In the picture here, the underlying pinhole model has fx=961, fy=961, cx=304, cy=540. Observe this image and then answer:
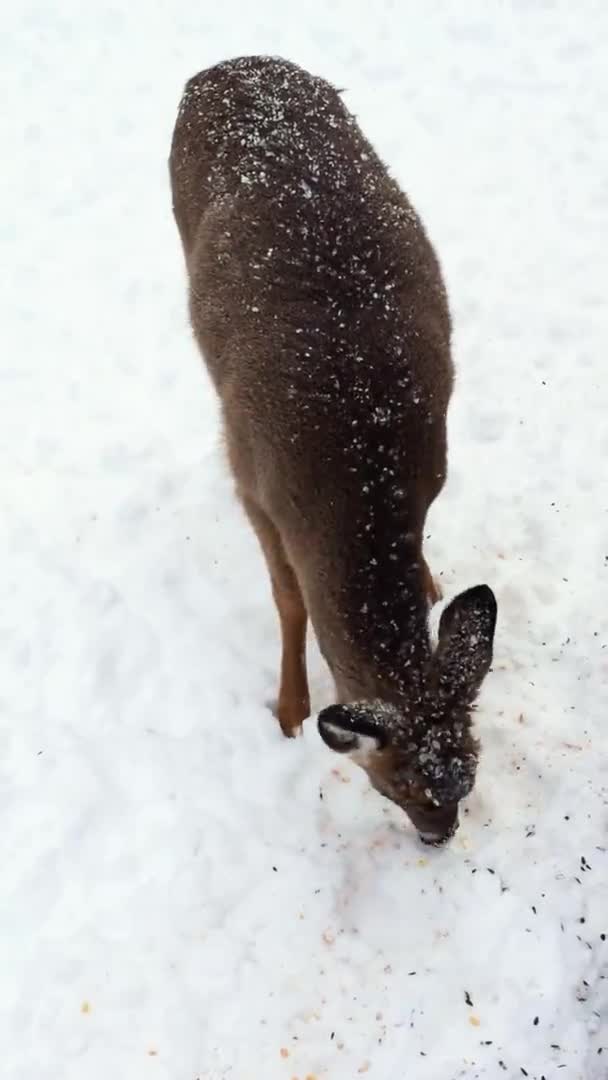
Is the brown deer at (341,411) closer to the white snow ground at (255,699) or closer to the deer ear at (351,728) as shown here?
the deer ear at (351,728)

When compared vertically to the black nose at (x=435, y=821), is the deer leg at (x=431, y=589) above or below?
above

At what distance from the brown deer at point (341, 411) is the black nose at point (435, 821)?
10 millimetres

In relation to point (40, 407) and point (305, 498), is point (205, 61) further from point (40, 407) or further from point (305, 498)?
point (305, 498)

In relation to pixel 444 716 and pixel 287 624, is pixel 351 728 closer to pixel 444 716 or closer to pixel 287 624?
pixel 444 716

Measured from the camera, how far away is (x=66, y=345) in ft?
23.9

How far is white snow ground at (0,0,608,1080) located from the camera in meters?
4.05

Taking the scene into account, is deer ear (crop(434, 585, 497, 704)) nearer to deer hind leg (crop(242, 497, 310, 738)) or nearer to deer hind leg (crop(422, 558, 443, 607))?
deer hind leg (crop(242, 497, 310, 738))

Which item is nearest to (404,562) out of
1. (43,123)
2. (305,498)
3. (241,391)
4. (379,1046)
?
(305,498)

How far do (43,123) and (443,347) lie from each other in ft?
22.4

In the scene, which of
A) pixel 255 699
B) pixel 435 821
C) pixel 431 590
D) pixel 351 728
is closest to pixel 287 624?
pixel 255 699

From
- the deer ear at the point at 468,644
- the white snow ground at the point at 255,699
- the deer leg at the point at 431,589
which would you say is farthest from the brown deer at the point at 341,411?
the deer leg at the point at 431,589

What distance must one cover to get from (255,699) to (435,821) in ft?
4.77

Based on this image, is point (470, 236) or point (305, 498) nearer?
point (305, 498)

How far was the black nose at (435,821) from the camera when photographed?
12.6ft
